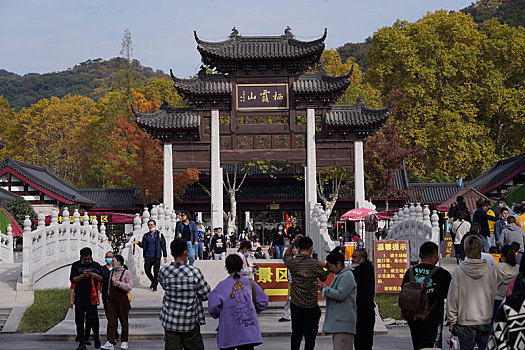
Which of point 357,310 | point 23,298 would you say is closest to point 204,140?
point 23,298

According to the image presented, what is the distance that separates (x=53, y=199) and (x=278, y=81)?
59.9ft

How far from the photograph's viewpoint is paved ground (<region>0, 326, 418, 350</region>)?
1223cm

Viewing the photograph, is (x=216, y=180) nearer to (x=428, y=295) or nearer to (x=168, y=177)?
(x=168, y=177)

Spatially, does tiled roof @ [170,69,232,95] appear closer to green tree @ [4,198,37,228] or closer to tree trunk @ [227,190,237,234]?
green tree @ [4,198,37,228]

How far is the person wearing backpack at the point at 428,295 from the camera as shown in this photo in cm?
821

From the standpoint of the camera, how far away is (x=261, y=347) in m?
12.1

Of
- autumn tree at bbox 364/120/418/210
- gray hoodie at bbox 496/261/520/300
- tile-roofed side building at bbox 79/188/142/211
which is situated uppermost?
autumn tree at bbox 364/120/418/210

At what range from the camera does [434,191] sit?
4847cm

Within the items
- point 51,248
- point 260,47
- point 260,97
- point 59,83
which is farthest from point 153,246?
point 59,83

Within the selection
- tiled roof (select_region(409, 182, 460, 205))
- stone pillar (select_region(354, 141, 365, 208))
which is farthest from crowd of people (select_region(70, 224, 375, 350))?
tiled roof (select_region(409, 182, 460, 205))

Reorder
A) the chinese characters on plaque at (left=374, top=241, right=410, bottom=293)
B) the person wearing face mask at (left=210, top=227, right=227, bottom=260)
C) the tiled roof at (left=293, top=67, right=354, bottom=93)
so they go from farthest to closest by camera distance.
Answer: the tiled roof at (left=293, top=67, right=354, bottom=93) → the person wearing face mask at (left=210, top=227, right=227, bottom=260) → the chinese characters on plaque at (left=374, top=241, right=410, bottom=293)

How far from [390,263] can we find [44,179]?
33.5 metres

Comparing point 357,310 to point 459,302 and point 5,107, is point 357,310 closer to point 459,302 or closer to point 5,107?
point 459,302

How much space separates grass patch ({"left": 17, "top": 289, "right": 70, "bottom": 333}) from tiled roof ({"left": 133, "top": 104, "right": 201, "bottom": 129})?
14.1m
